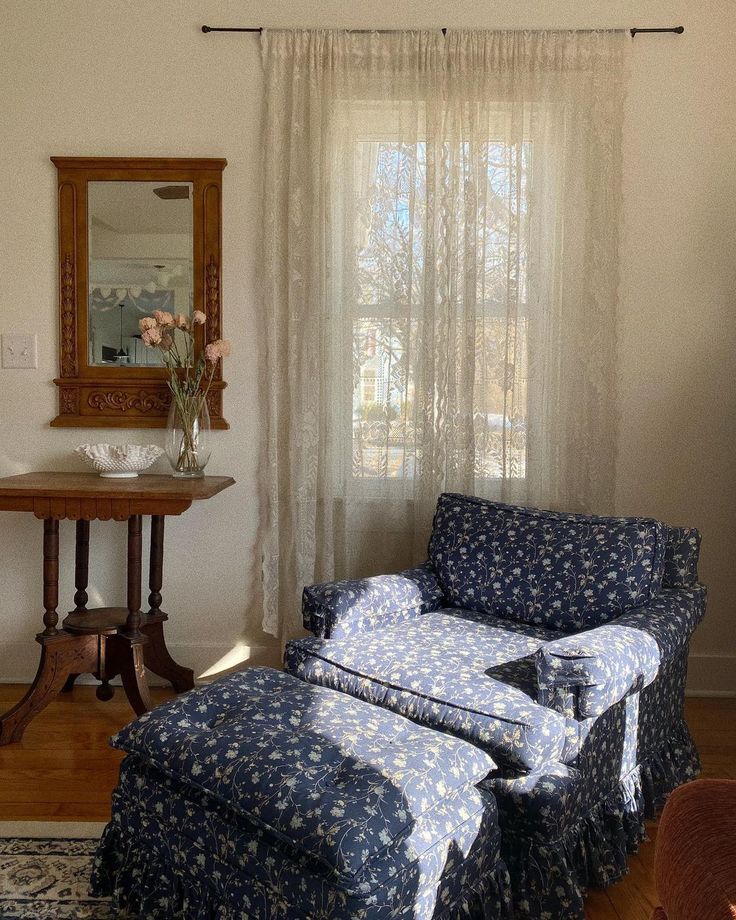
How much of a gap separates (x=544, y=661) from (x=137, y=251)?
2.17 meters

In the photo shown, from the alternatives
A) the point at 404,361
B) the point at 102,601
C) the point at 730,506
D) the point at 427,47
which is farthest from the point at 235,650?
the point at 427,47

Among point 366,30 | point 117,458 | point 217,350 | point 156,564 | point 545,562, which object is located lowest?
point 156,564

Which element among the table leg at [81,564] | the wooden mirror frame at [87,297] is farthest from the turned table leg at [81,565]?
the wooden mirror frame at [87,297]

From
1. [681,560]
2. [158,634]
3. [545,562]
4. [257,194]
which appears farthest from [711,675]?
[257,194]

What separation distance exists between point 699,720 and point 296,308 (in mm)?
2094

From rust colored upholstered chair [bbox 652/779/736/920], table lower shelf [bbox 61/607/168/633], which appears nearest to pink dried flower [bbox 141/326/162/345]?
table lower shelf [bbox 61/607/168/633]

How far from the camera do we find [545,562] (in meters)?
2.56

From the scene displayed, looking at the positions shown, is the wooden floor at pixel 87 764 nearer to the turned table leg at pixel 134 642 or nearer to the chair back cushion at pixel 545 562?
the turned table leg at pixel 134 642

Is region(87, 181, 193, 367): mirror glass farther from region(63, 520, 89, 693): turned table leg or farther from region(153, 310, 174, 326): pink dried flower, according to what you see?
region(63, 520, 89, 693): turned table leg

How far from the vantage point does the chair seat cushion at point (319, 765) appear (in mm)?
1497

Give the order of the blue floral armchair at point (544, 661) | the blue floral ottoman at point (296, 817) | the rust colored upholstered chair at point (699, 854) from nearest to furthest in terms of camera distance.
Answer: the rust colored upholstered chair at point (699, 854), the blue floral ottoman at point (296, 817), the blue floral armchair at point (544, 661)

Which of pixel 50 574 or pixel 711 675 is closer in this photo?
pixel 50 574

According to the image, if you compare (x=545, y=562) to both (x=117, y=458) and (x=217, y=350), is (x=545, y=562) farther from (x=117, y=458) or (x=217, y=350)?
(x=117, y=458)

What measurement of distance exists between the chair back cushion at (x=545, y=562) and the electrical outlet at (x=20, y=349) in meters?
1.69
